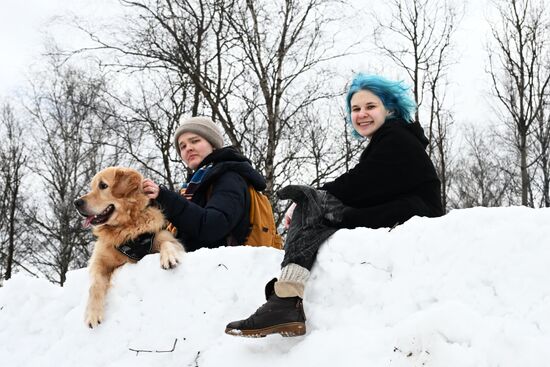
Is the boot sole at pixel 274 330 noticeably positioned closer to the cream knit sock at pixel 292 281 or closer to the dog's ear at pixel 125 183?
the cream knit sock at pixel 292 281

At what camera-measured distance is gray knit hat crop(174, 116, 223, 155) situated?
15.6 ft

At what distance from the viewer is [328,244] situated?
307 centimetres

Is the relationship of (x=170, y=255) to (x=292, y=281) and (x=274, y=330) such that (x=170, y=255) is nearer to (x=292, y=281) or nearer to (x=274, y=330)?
(x=292, y=281)

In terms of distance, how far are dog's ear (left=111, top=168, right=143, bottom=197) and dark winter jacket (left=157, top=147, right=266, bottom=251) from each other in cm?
37

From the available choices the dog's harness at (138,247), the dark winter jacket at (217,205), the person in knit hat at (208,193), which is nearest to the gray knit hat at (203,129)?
the person in knit hat at (208,193)

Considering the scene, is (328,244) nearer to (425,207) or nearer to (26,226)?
(425,207)

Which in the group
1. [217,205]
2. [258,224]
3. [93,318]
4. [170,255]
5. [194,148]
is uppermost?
[194,148]

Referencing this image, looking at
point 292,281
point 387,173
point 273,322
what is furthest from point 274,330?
point 387,173

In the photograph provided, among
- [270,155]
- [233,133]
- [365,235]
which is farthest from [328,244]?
[233,133]

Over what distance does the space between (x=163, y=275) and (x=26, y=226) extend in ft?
59.6

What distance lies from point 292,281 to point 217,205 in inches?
56.4

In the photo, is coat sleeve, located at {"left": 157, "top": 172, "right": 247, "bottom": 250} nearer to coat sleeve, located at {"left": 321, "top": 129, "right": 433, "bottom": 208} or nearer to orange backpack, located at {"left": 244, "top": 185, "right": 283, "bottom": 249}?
orange backpack, located at {"left": 244, "top": 185, "right": 283, "bottom": 249}

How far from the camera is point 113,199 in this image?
13.6ft

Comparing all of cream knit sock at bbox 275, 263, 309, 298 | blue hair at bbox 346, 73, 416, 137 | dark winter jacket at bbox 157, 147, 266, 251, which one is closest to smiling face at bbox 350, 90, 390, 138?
blue hair at bbox 346, 73, 416, 137
